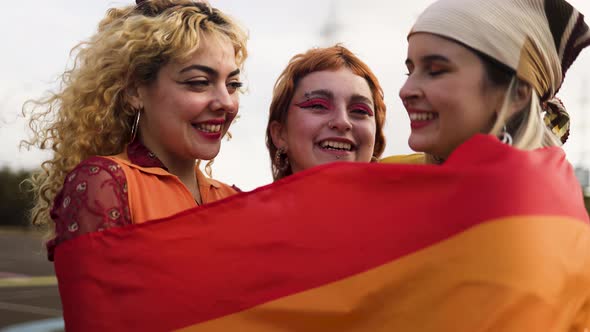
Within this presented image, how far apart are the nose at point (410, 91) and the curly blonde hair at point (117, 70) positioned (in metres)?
1.06

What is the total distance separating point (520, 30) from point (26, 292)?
50.4 feet

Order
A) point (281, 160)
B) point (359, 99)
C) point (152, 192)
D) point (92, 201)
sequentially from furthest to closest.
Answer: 1. point (281, 160)
2. point (359, 99)
3. point (152, 192)
4. point (92, 201)

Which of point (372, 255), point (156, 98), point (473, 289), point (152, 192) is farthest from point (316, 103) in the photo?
point (473, 289)

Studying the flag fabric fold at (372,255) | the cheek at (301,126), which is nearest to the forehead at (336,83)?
the cheek at (301,126)

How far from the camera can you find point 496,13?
2258mm

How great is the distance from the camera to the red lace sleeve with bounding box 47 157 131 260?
2.47 metres

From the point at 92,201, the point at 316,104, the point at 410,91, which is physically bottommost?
the point at 92,201

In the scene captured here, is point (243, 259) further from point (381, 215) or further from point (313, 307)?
point (381, 215)

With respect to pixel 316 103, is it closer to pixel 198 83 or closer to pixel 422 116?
pixel 198 83

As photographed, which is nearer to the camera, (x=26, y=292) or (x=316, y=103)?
(x=316, y=103)

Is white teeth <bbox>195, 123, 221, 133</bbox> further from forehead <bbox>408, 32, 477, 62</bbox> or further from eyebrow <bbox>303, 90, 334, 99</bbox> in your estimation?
forehead <bbox>408, 32, 477, 62</bbox>

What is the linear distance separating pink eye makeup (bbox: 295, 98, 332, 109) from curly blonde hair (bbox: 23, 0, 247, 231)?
0.46 metres

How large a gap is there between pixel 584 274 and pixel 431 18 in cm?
94

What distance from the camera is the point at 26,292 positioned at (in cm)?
1563
